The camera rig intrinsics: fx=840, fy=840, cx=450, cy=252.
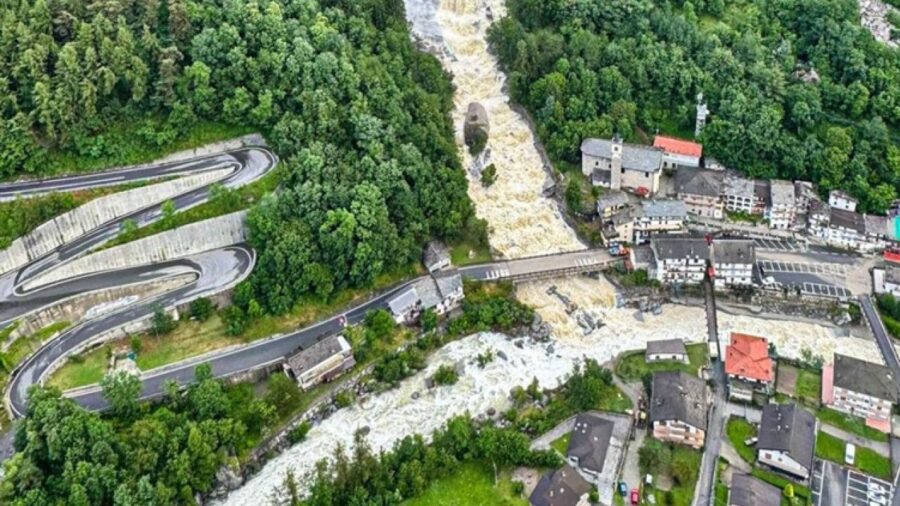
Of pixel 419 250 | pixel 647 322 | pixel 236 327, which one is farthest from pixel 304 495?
pixel 647 322

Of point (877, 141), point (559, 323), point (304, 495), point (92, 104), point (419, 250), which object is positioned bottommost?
point (304, 495)

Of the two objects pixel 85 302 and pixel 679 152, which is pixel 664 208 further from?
pixel 85 302

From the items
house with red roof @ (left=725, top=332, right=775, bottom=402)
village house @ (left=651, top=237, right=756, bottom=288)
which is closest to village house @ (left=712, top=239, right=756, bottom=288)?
village house @ (left=651, top=237, right=756, bottom=288)

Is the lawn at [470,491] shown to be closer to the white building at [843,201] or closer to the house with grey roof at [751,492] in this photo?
the house with grey roof at [751,492]

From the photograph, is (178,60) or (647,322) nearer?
(647,322)

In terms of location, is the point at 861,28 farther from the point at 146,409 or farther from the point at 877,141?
the point at 146,409

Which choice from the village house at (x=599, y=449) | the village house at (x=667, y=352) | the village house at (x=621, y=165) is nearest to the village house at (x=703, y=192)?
the village house at (x=621, y=165)

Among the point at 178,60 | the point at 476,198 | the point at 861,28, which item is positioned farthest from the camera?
the point at 861,28

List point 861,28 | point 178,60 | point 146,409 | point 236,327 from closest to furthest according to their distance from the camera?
point 146,409
point 236,327
point 178,60
point 861,28

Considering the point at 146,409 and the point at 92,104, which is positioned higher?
the point at 92,104
